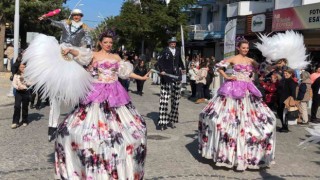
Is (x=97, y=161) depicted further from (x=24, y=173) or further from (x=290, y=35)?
(x=290, y=35)

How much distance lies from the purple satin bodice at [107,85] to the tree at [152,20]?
95.2ft

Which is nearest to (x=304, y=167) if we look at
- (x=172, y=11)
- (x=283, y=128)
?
(x=283, y=128)

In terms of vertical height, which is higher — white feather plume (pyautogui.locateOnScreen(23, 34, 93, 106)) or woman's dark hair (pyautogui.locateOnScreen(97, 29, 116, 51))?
woman's dark hair (pyautogui.locateOnScreen(97, 29, 116, 51))

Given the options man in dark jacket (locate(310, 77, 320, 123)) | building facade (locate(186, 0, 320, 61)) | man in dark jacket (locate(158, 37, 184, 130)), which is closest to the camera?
man in dark jacket (locate(158, 37, 184, 130))

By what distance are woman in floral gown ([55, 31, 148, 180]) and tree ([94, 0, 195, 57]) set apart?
2905cm

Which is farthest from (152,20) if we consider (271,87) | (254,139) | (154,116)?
(254,139)

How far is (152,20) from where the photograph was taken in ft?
113

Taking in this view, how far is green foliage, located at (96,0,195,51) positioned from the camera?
34.5 metres

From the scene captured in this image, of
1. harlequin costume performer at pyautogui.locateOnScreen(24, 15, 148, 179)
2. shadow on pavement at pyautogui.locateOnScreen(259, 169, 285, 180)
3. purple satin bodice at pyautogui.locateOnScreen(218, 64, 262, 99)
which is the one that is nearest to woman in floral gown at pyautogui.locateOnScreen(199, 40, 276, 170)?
purple satin bodice at pyautogui.locateOnScreen(218, 64, 262, 99)

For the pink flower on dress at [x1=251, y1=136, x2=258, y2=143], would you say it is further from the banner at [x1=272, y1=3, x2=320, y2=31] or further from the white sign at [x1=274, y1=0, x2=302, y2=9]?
the white sign at [x1=274, y1=0, x2=302, y2=9]

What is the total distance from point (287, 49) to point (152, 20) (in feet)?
91.5

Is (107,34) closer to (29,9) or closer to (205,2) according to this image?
(29,9)

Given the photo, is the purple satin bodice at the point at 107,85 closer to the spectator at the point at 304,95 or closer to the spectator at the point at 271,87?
the spectator at the point at 271,87

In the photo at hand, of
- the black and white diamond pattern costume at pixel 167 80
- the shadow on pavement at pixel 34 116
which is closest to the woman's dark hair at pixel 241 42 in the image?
the black and white diamond pattern costume at pixel 167 80
